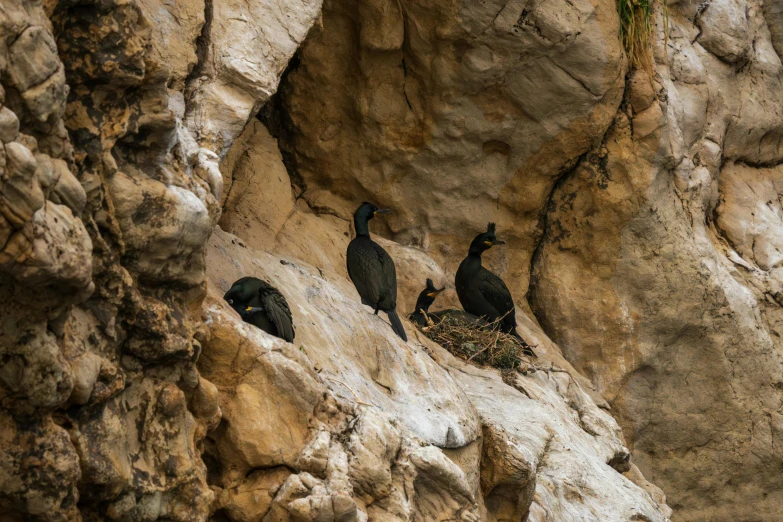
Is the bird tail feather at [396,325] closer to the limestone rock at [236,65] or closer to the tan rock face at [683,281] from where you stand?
the limestone rock at [236,65]

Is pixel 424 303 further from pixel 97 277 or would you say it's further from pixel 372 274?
pixel 97 277

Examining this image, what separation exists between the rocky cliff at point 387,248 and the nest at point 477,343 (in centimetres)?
14

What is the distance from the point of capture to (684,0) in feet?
35.1

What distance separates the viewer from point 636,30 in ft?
31.0

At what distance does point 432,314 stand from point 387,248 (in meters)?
0.72

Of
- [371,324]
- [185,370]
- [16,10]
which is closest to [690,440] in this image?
[371,324]

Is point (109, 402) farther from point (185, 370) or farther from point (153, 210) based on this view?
point (153, 210)

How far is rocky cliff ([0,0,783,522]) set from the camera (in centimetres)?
385

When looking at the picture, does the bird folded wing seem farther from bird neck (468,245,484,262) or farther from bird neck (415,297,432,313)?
bird neck (468,245,484,262)

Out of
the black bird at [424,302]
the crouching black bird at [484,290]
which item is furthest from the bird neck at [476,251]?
the black bird at [424,302]

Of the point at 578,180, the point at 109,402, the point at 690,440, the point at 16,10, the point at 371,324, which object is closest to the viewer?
the point at 16,10

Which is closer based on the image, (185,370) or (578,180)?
(185,370)

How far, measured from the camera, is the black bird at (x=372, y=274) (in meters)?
7.63

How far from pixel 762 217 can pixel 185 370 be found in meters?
7.97
